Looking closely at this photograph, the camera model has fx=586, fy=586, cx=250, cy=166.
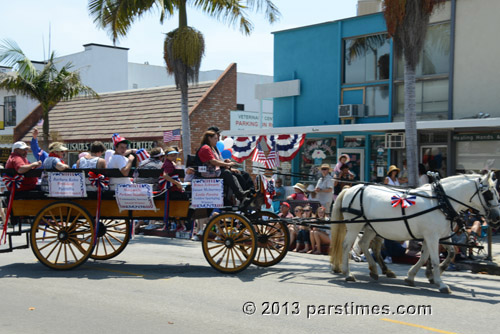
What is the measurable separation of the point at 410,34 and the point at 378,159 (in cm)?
745

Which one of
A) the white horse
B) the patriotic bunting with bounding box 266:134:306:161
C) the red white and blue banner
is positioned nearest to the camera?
the white horse

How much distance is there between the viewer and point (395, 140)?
60.7 ft

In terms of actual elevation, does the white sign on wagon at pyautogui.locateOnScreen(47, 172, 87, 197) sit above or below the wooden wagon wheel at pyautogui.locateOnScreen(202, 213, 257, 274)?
above

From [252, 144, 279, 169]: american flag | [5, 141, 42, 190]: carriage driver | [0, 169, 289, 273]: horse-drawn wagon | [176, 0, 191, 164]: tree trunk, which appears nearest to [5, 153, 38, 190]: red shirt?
[5, 141, 42, 190]: carriage driver

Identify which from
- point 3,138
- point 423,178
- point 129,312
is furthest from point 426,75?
point 3,138

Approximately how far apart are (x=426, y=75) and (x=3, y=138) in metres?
28.8

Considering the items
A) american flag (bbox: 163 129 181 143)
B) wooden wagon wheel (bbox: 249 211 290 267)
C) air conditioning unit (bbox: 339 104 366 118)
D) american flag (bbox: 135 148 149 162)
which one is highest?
air conditioning unit (bbox: 339 104 366 118)

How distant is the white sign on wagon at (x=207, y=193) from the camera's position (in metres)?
9.59

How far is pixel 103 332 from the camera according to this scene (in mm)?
6242

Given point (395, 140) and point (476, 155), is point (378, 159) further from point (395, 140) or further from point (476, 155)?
point (476, 155)

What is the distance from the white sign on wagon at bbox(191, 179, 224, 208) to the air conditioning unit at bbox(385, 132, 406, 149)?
10.3 m

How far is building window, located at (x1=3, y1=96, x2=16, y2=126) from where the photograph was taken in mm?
38750

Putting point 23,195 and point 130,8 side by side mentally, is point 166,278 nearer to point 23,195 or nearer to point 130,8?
point 23,195

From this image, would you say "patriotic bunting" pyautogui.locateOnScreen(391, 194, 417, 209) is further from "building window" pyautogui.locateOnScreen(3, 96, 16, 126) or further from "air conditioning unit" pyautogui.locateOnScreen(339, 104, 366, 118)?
"building window" pyautogui.locateOnScreen(3, 96, 16, 126)
